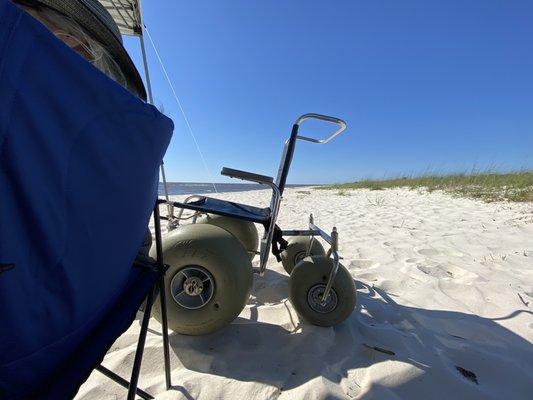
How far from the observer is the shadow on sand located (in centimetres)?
128

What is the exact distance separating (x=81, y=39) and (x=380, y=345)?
1802 mm

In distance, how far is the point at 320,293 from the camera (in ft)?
5.67

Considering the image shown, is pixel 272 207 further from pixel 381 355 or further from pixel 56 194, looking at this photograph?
pixel 56 194

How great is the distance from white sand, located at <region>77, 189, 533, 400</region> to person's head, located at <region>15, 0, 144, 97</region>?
1220 mm

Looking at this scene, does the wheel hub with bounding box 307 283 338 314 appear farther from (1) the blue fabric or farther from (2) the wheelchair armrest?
(1) the blue fabric

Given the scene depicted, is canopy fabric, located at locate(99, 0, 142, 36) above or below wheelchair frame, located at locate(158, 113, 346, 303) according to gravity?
above

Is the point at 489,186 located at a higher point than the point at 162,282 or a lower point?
higher

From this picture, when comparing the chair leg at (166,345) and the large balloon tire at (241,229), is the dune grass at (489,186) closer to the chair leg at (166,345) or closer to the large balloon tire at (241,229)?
the large balloon tire at (241,229)

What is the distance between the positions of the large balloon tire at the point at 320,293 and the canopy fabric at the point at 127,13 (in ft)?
11.6

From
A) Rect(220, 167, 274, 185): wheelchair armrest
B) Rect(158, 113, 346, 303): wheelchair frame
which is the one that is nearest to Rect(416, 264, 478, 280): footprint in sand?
Rect(158, 113, 346, 303): wheelchair frame

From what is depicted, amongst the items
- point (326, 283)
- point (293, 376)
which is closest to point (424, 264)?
point (326, 283)

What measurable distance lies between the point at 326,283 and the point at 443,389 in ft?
2.22

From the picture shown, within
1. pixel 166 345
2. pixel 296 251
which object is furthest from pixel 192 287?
pixel 296 251

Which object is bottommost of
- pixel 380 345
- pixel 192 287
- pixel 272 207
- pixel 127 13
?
pixel 380 345
